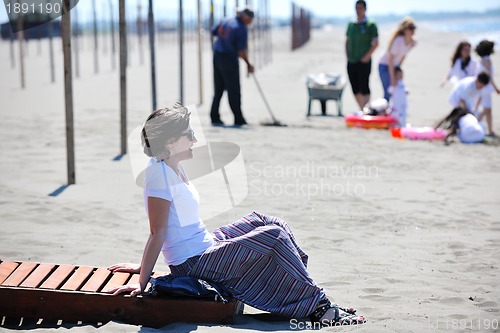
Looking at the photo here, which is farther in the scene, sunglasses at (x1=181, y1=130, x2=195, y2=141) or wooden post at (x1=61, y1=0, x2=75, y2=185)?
wooden post at (x1=61, y1=0, x2=75, y2=185)

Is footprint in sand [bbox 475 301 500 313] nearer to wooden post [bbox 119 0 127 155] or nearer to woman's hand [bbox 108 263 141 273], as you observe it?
woman's hand [bbox 108 263 141 273]

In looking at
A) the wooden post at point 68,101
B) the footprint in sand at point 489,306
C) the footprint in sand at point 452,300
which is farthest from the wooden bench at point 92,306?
the wooden post at point 68,101

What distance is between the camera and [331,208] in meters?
6.34

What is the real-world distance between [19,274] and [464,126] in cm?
694

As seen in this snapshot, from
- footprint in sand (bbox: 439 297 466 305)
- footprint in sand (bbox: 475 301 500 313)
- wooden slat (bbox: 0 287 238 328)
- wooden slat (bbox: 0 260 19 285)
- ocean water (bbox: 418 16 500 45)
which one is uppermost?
wooden slat (bbox: 0 260 19 285)

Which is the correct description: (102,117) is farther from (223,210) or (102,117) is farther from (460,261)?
(460,261)

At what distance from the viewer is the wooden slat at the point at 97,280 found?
3.81 metres

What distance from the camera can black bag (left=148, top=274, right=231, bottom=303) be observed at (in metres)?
3.74

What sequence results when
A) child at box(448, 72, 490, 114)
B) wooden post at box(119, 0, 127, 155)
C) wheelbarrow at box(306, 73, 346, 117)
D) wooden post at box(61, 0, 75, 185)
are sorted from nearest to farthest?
wooden post at box(61, 0, 75, 185) → wooden post at box(119, 0, 127, 155) → child at box(448, 72, 490, 114) → wheelbarrow at box(306, 73, 346, 117)

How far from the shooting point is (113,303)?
3.74m

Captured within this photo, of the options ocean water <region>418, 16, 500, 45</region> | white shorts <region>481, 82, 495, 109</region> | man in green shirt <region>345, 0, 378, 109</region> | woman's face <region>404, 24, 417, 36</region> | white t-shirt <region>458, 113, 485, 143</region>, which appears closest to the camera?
white t-shirt <region>458, 113, 485, 143</region>

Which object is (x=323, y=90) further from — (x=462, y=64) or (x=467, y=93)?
(x=467, y=93)

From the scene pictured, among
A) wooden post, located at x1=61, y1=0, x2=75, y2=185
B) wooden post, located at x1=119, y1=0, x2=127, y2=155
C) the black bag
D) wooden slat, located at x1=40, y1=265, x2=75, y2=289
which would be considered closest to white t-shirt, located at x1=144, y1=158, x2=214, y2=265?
the black bag

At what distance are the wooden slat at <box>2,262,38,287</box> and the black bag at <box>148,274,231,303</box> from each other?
2.22 ft
